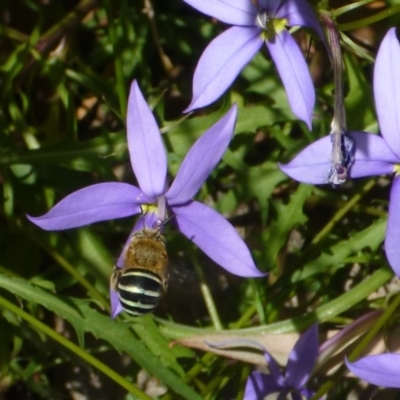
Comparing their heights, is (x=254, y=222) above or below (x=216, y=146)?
above

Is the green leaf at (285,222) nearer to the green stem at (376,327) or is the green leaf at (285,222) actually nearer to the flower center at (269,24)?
the green stem at (376,327)

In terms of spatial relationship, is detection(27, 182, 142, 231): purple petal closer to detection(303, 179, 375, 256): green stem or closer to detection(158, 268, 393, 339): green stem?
detection(158, 268, 393, 339): green stem

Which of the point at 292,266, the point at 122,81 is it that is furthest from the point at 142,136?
the point at 292,266

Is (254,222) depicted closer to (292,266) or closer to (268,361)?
(292,266)

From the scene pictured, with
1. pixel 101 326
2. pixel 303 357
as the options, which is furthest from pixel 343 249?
pixel 101 326

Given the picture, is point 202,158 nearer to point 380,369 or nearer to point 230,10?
point 230,10

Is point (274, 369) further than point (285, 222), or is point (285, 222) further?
point (285, 222)

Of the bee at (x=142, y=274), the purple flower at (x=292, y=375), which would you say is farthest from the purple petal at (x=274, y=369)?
the bee at (x=142, y=274)
